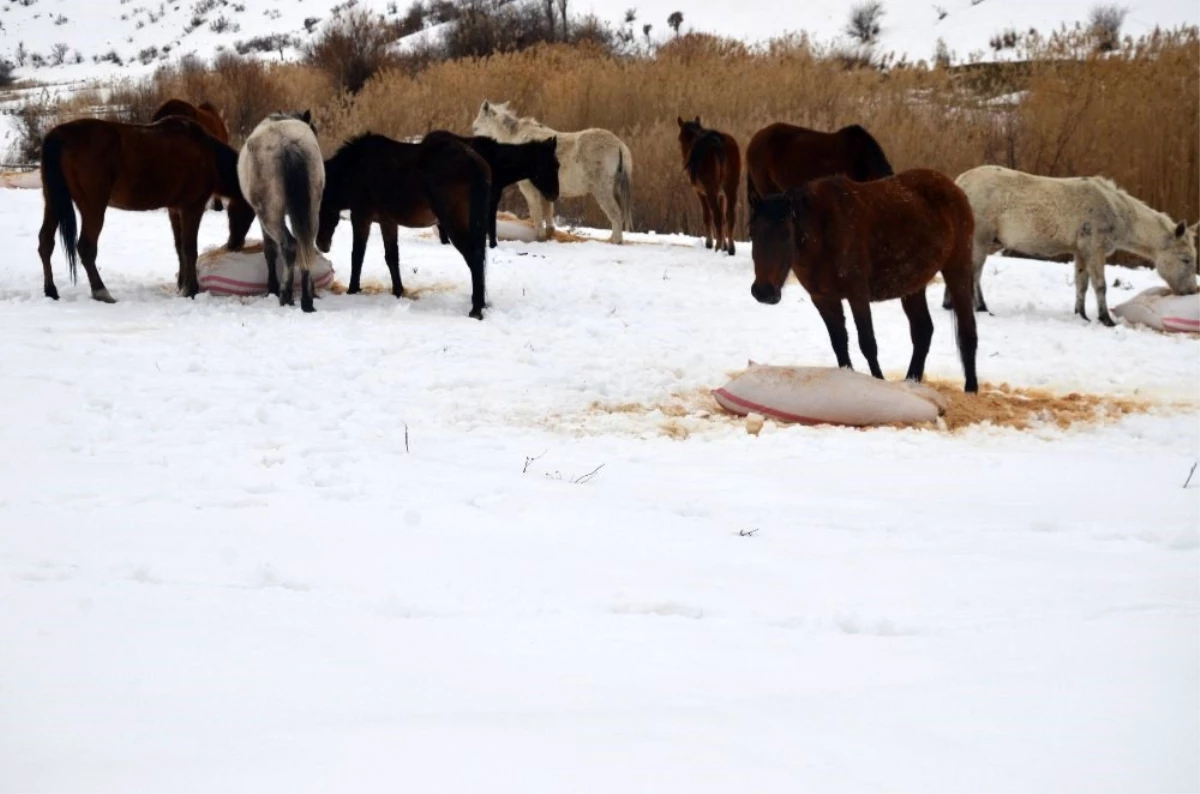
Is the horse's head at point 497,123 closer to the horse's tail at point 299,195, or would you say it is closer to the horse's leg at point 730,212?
the horse's leg at point 730,212

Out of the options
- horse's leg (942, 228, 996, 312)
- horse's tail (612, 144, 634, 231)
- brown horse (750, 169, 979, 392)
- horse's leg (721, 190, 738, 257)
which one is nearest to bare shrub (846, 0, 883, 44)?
horse's leg (721, 190, 738, 257)

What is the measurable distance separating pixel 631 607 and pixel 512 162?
8919mm

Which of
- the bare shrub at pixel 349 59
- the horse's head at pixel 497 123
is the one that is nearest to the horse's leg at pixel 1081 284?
the horse's head at pixel 497 123

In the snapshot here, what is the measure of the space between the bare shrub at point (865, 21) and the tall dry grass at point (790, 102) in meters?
10.0

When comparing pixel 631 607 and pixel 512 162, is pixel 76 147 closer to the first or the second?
pixel 512 162

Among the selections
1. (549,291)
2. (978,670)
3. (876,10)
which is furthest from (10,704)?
(876,10)

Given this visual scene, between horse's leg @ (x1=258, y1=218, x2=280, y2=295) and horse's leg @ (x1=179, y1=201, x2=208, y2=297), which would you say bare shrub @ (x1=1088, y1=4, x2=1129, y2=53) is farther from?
horse's leg @ (x1=179, y1=201, x2=208, y2=297)

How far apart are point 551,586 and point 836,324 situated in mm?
3633

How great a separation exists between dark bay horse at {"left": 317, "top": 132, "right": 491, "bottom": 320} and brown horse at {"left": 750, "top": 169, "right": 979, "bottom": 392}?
316 cm

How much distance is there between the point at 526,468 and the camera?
438cm

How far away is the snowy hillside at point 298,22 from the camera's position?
93.3 feet

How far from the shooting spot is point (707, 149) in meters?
12.1

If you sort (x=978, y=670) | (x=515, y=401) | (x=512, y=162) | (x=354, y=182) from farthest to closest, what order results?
(x=512, y=162)
(x=354, y=182)
(x=515, y=401)
(x=978, y=670)

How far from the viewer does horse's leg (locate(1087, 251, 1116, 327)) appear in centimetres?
906
